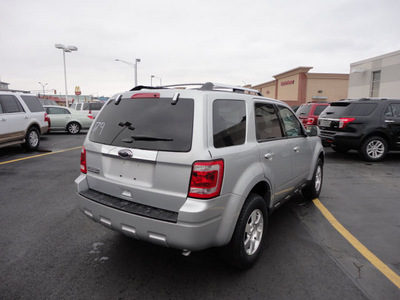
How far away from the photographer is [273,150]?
3367 mm

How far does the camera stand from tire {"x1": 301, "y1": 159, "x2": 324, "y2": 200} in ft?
16.1

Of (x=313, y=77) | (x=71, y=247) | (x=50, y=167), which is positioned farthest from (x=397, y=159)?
(x=313, y=77)

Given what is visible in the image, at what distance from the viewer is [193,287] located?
104 inches

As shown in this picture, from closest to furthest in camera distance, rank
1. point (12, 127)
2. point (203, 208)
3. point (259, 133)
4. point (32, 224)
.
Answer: point (203, 208)
point (259, 133)
point (32, 224)
point (12, 127)

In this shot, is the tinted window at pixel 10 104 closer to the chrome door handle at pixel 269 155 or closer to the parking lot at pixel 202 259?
the parking lot at pixel 202 259

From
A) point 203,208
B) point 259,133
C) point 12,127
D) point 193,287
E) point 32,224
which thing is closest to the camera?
point 203,208

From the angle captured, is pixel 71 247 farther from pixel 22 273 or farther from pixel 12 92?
pixel 12 92

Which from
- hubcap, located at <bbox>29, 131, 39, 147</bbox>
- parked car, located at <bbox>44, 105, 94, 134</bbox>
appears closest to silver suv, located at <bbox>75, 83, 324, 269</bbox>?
hubcap, located at <bbox>29, 131, 39, 147</bbox>

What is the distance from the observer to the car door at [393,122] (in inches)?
336

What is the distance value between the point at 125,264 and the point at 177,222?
1.06 metres

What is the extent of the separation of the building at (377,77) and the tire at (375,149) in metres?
16.6

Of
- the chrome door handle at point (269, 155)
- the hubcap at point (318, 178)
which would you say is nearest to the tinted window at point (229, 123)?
the chrome door handle at point (269, 155)

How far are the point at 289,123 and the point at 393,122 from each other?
624 centimetres

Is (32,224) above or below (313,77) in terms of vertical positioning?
below
